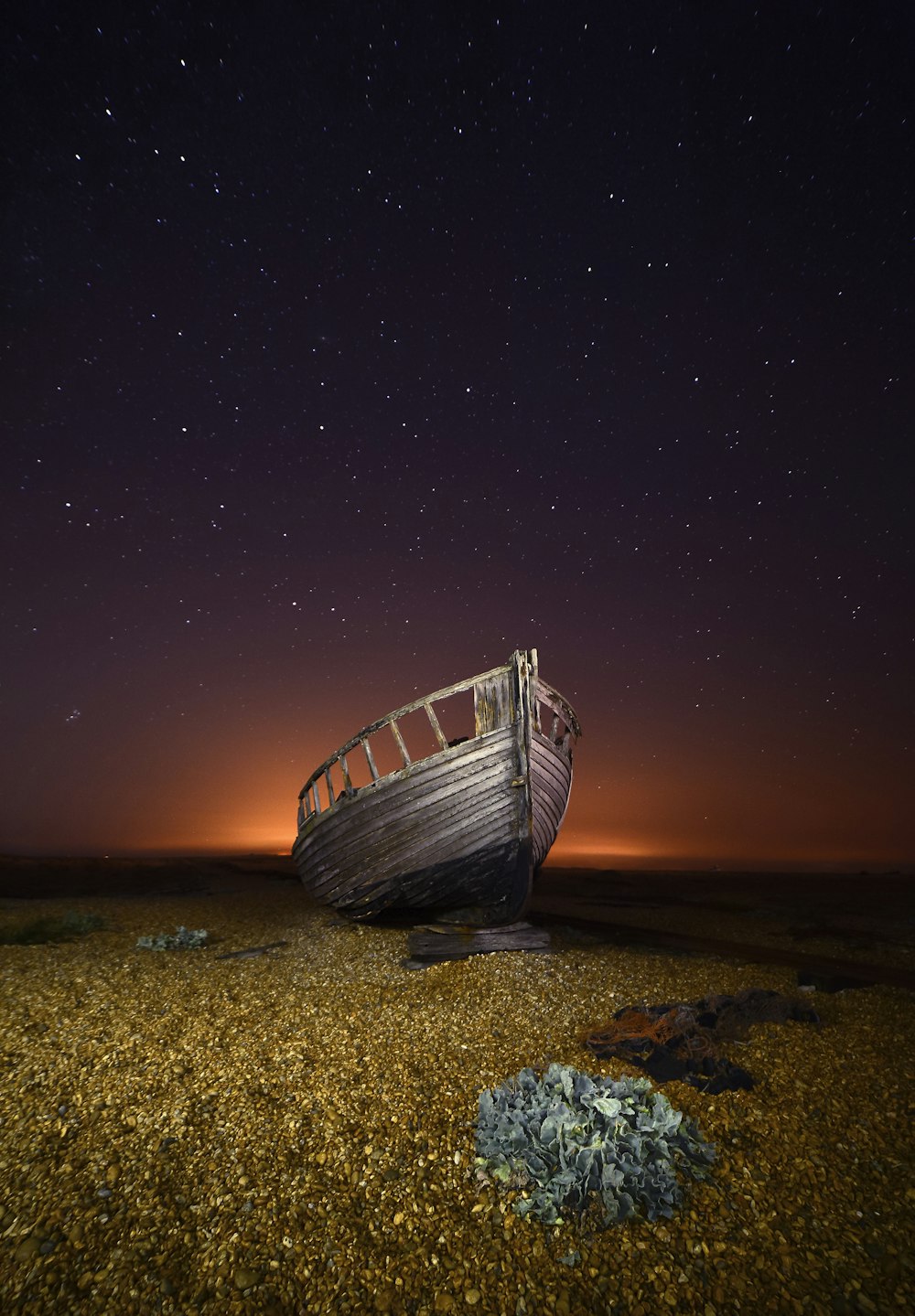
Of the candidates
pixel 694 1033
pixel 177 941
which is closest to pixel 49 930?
pixel 177 941

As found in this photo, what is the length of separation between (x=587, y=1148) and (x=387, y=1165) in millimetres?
1414

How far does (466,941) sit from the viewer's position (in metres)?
10.1

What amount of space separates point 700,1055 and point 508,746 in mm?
5766

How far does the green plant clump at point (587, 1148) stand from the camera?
10.7 ft

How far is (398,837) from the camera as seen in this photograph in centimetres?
1071

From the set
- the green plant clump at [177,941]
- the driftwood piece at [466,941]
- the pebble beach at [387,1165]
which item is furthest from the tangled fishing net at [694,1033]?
the green plant clump at [177,941]

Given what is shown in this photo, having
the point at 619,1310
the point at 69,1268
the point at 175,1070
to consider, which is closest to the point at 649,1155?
the point at 619,1310

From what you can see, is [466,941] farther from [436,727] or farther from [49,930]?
[49,930]

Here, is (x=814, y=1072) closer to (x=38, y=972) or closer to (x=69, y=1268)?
(x=69, y=1268)

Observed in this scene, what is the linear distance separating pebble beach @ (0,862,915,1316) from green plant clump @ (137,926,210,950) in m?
3.31

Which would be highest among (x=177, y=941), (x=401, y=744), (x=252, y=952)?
(x=401, y=744)

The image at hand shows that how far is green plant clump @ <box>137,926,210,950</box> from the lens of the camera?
10445mm

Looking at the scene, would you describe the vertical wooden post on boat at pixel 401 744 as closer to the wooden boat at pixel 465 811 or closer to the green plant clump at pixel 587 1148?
the wooden boat at pixel 465 811

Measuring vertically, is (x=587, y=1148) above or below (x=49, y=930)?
below
